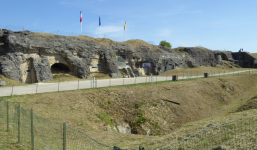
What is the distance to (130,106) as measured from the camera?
19859 mm

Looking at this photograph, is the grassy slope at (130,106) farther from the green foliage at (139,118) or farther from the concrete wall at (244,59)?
the concrete wall at (244,59)

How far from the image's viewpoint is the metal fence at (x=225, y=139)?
24.0 ft

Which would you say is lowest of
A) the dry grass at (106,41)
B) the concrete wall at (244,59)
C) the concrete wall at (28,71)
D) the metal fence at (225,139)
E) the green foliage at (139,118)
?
the green foliage at (139,118)

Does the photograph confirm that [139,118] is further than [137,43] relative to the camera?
No

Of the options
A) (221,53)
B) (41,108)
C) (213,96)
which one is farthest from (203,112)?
(221,53)

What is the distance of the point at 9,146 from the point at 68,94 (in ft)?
35.4

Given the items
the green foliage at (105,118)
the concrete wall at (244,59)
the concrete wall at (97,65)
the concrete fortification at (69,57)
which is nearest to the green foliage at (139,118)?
the green foliage at (105,118)

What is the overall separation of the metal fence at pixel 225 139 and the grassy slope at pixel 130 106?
1328mm

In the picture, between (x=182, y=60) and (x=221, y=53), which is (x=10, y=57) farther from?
(x=221, y=53)

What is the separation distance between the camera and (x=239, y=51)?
237ft

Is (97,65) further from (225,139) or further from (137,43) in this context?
(225,139)

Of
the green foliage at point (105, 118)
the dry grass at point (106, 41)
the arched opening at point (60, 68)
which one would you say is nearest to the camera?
the green foliage at point (105, 118)

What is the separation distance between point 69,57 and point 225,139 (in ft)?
94.5

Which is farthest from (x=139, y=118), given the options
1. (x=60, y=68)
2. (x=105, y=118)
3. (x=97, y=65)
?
(x=60, y=68)
